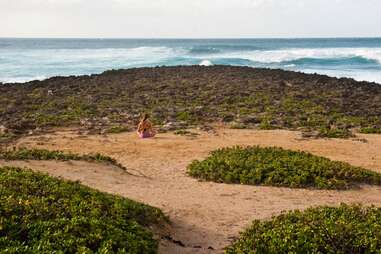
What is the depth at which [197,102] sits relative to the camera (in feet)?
84.5

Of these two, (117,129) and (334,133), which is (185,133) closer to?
(117,129)

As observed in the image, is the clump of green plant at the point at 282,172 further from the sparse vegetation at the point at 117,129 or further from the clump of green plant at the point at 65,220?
the sparse vegetation at the point at 117,129

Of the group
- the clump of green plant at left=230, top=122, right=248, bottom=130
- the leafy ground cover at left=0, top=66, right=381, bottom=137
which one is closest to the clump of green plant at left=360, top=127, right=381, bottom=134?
the leafy ground cover at left=0, top=66, right=381, bottom=137

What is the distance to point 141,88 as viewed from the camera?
3044 cm

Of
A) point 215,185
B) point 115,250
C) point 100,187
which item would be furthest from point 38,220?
point 215,185

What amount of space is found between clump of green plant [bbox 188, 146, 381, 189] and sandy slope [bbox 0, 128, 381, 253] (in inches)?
13.2

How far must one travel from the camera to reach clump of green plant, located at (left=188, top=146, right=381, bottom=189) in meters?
12.4

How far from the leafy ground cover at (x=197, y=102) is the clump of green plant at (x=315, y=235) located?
37.0 feet

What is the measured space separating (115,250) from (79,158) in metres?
7.82

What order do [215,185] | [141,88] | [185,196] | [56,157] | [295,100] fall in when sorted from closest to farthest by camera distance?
[185,196]
[215,185]
[56,157]
[295,100]
[141,88]

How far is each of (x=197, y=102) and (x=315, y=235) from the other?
18898mm

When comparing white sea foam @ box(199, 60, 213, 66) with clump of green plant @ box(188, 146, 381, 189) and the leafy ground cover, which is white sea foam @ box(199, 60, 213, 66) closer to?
the leafy ground cover

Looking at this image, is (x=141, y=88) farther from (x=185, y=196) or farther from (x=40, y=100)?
(x=185, y=196)

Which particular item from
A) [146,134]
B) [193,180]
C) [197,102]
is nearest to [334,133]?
[146,134]
